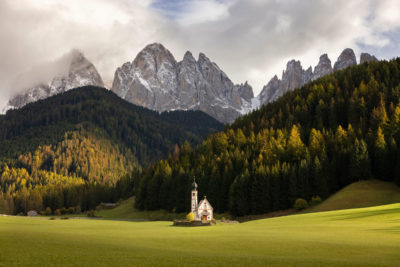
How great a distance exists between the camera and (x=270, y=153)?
394 feet

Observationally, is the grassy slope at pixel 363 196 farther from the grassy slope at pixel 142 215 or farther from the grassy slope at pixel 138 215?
the grassy slope at pixel 138 215

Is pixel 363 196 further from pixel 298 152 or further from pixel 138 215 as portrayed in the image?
pixel 138 215

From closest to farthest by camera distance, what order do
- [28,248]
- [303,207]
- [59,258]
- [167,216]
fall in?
[59,258]
[28,248]
[303,207]
[167,216]

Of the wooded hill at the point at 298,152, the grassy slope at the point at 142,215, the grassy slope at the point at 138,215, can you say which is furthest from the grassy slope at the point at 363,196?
the grassy slope at the point at 138,215

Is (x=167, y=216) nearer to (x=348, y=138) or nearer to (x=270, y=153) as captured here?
(x=270, y=153)

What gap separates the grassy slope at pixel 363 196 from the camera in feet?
284

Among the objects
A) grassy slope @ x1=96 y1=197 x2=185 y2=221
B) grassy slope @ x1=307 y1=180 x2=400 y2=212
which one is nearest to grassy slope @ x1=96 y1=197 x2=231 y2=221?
grassy slope @ x1=96 y1=197 x2=185 y2=221

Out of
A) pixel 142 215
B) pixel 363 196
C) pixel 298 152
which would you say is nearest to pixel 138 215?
pixel 142 215

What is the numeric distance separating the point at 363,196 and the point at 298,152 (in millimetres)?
28768

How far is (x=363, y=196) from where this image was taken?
90.3 metres

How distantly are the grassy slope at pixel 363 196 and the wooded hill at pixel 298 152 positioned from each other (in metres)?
3.51

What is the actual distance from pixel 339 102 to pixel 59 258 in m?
135

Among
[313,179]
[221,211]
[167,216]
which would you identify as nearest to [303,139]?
[313,179]

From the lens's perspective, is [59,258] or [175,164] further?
[175,164]
